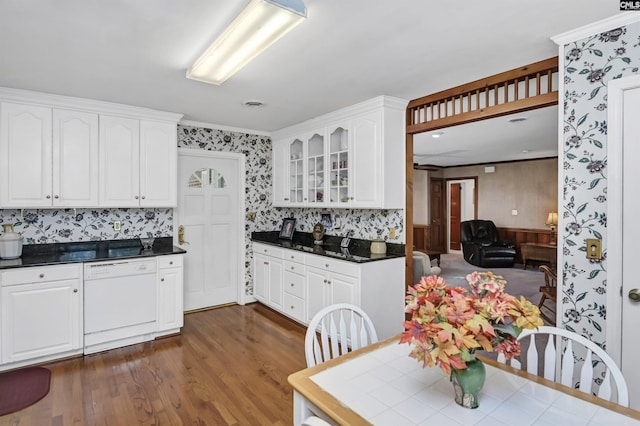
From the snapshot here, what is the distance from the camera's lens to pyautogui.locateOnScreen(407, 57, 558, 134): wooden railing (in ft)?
7.90

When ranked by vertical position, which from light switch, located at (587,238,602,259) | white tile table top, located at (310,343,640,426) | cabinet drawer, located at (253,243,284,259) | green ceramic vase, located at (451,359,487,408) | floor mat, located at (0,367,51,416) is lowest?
floor mat, located at (0,367,51,416)

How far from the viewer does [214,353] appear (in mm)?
3227

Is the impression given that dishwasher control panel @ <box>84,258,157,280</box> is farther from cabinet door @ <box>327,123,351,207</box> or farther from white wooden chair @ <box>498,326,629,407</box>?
white wooden chair @ <box>498,326,629,407</box>

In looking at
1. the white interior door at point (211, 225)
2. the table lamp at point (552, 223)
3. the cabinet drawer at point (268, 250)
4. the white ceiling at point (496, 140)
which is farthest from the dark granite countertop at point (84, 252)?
the table lamp at point (552, 223)

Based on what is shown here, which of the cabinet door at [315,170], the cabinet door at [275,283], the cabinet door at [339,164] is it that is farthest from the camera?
the cabinet door at [275,283]

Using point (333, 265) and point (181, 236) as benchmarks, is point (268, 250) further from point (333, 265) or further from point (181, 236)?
point (333, 265)

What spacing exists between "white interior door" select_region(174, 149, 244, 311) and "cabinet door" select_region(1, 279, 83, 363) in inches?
52.3

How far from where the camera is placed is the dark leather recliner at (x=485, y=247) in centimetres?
739

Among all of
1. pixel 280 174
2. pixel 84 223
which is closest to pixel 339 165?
pixel 280 174

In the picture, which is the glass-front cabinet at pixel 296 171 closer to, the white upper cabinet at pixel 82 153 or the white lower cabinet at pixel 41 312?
the white upper cabinet at pixel 82 153

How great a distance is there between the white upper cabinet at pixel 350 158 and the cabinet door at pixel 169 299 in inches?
64.4

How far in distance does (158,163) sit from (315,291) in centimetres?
214

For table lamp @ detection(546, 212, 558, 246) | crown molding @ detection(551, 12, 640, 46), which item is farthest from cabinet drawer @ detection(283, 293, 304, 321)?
table lamp @ detection(546, 212, 558, 246)

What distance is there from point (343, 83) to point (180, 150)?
2318 millimetres
